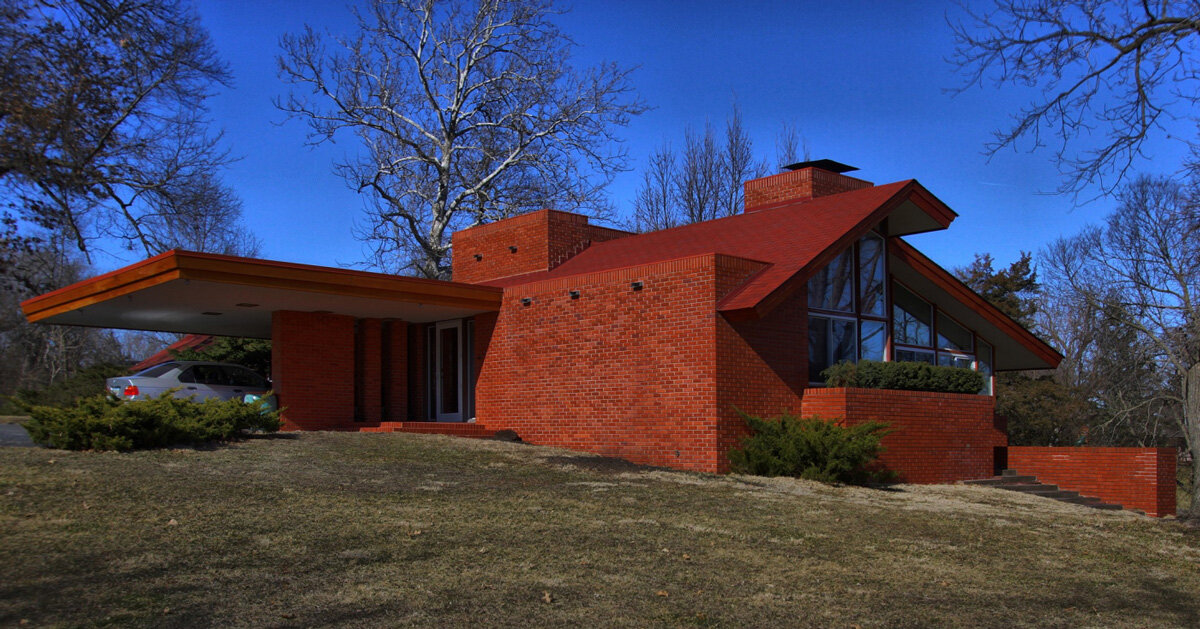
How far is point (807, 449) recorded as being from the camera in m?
15.3

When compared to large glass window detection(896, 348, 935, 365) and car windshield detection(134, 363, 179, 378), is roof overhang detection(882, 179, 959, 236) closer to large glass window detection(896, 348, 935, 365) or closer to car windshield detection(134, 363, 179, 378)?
large glass window detection(896, 348, 935, 365)

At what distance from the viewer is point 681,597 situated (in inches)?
300

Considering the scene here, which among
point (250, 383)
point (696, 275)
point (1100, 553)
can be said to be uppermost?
point (696, 275)

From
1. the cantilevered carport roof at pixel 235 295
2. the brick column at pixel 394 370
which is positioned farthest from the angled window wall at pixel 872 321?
the brick column at pixel 394 370

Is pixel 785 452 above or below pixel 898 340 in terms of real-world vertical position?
below

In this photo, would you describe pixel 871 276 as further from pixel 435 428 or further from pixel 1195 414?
pixel 435 428

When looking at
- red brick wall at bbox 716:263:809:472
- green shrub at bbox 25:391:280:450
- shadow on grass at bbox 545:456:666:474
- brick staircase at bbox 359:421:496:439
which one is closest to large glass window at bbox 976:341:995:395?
red brick wall at bbox 716:263:809:472

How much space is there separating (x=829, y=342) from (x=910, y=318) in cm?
364

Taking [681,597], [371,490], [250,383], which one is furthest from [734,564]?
[250,383]

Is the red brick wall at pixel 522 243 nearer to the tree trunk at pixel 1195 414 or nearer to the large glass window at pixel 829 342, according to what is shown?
the large glass window at pixel 829 342

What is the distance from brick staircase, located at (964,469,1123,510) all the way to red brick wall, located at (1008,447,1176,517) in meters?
0.28

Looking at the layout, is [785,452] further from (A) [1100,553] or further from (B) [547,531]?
(B) [547,531]

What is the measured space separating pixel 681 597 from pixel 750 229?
13819 millimetres

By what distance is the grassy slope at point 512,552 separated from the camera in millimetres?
7027
